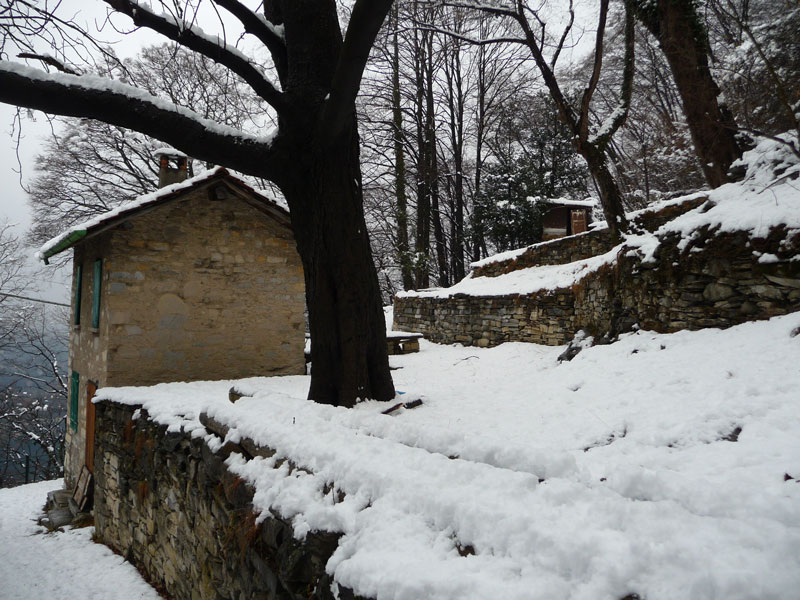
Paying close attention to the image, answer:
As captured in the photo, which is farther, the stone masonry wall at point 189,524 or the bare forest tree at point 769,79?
the bare forest tree at point 769,79

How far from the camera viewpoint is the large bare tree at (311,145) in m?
3.71

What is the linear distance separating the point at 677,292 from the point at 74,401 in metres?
10.5

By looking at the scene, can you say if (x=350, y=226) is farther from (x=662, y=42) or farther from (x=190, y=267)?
(x=662, y=42)

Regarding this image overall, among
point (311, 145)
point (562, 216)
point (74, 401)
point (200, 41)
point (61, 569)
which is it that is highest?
point (562, 216)

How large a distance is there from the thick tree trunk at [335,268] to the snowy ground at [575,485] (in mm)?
438

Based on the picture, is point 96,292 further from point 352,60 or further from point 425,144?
point 425,144

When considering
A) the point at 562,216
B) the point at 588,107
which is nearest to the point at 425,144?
the point at 562,216

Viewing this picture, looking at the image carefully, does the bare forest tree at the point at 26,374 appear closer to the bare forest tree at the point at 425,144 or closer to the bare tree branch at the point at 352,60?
the bare forest tree at the point at 425,144

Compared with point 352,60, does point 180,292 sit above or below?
below

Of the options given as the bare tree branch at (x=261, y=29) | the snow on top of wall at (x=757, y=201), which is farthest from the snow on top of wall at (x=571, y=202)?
the bare tree branch at (x=261, y=29)

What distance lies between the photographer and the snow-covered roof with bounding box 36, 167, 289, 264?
6371 millimetres

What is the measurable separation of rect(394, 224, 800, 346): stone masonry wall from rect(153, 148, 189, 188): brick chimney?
757cm

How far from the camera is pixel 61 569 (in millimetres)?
5137

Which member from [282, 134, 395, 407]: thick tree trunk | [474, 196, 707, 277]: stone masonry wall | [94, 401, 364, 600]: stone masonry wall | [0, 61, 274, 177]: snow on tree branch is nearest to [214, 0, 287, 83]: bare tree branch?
[0, 61, 274, 177]: snow on tree branch
